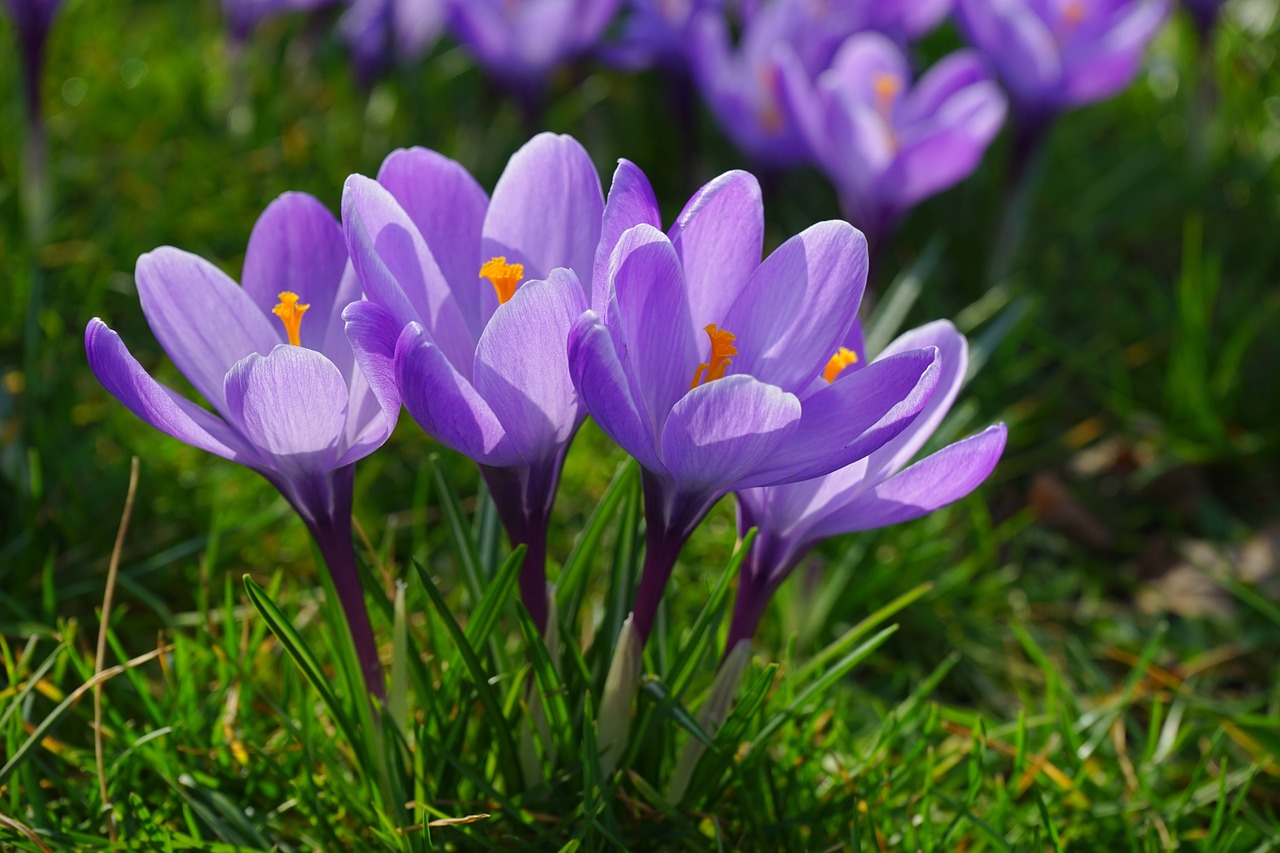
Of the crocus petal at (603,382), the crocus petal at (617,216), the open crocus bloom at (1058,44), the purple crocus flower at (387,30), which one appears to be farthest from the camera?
the purple crocus flower at (387,30)

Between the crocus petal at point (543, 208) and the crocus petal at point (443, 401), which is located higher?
the crocus petal at point (543, 208)

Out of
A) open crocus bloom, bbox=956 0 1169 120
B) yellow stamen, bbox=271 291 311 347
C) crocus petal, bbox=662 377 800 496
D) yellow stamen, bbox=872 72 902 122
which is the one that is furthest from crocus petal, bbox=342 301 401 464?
open crocus bloom, bbox=956 0 1169 120

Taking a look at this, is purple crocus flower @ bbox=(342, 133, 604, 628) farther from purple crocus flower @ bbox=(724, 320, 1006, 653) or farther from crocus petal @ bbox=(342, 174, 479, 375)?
purple crocus flower @ bbox=(724, 320, 1006, 653)

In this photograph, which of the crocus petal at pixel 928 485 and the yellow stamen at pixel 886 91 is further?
the yellow stamen at pixel 886 91

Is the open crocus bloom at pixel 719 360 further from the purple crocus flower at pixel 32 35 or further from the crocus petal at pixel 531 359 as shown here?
the purple crocus flower at pixel 32 35

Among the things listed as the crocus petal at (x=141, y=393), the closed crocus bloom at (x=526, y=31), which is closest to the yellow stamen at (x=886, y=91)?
the closed crocus bloom at (x=526, y=31)

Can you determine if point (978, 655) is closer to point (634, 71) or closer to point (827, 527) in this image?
point (827, 527)
